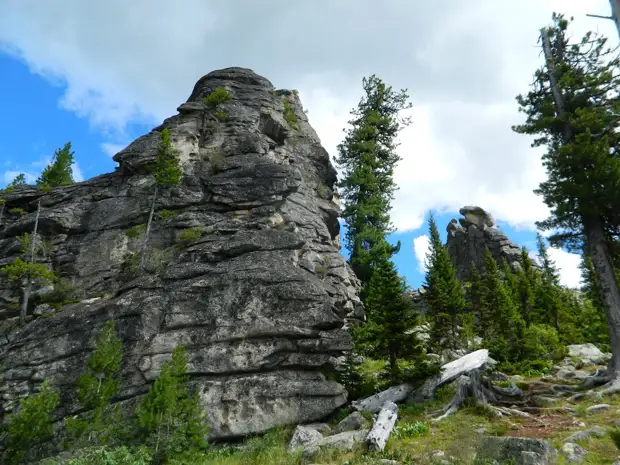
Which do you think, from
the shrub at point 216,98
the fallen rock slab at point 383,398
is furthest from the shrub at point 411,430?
the shrub at point 216,98

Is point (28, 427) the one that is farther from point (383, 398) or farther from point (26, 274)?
point (383, 398)

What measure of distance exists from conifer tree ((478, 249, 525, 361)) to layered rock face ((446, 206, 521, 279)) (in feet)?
105

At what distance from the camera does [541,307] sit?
42.7m

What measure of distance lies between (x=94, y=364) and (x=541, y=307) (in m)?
42.9

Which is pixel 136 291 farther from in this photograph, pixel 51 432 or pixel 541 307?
pixel 541 307

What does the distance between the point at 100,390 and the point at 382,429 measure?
37.3ft

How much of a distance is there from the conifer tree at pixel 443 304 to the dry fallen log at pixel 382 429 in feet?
48.6

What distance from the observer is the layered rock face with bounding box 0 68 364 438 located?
59.6 feet

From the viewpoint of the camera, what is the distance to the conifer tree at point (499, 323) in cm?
2712

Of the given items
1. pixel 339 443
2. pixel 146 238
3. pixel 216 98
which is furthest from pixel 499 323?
pixel 216 98

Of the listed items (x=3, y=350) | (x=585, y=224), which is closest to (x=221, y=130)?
(x=3, y=350)

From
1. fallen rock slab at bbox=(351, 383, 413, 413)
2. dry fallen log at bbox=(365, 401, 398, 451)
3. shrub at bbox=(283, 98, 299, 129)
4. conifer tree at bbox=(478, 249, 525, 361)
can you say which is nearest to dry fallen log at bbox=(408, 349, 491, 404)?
fallen rock slab at bbox=(351, 383, 413, 413)

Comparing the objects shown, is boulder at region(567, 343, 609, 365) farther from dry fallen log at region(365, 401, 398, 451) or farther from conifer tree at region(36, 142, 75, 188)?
conifer tree at region(36, 142, 75, 188)

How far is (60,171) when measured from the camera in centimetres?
4475
